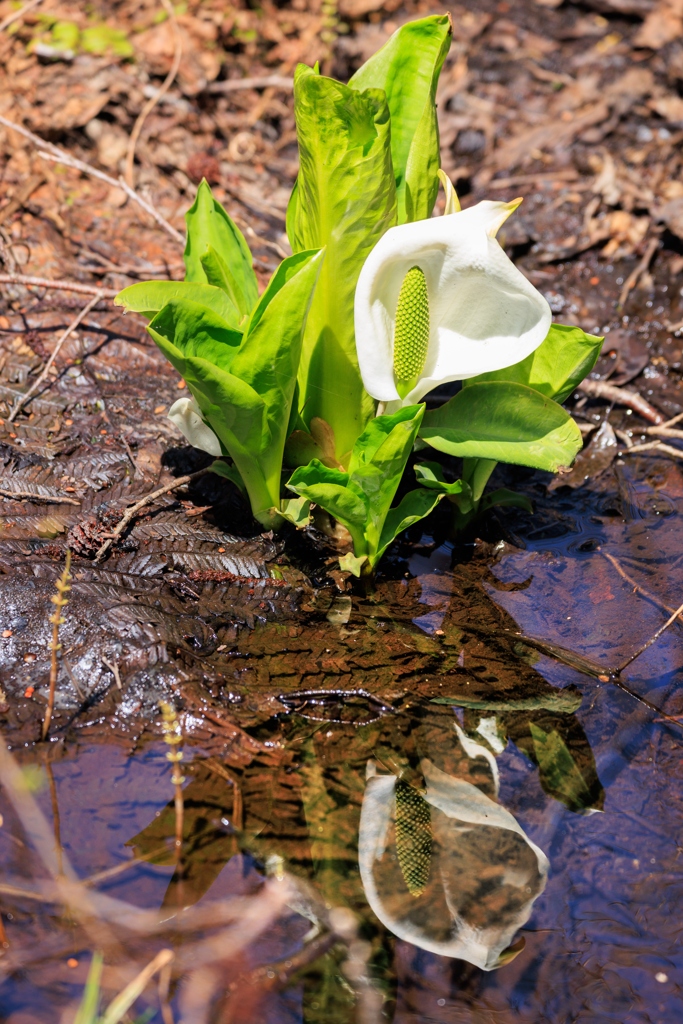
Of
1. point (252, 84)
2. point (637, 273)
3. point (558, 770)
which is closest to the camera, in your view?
point (558, 770)

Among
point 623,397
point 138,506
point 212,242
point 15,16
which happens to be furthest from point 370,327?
point 15,16

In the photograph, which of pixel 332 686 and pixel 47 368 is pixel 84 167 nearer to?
pixel 47 368

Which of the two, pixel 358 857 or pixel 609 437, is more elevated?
pixel 358 857

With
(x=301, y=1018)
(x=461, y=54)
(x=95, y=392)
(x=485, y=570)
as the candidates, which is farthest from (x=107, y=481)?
(x=461, y=54)

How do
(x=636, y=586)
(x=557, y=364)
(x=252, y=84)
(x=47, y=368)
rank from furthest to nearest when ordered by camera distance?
(x=252, y=84), (x=47, y=368), (x=636, y=586), (x=557, y=364)

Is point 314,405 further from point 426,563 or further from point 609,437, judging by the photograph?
point 609,437

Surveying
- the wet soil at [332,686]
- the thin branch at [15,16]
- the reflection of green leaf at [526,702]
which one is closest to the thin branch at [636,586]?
the wet soil at [332,686]

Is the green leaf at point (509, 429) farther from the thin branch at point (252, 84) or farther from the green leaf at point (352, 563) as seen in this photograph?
the thin branch at point (252, 84)
